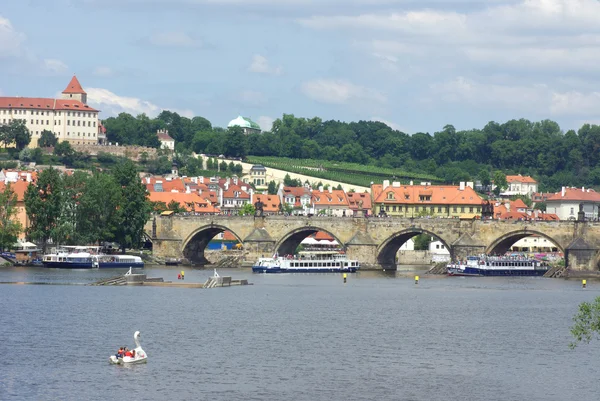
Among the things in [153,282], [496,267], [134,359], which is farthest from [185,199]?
[134,359]

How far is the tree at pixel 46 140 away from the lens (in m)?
192

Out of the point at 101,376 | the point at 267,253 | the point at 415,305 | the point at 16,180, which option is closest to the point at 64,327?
the point at 101,376

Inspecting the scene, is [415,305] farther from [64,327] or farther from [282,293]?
[64,327]

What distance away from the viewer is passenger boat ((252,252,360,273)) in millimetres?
103375

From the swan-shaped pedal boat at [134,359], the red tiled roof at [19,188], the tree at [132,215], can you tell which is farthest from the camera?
the red tiled roof at [19,188]

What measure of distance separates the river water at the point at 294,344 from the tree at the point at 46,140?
363 feet

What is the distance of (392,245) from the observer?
355ft

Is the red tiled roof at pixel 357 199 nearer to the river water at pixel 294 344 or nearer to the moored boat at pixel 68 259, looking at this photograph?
the moored boat at pixel 68 259

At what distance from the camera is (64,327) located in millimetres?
59000

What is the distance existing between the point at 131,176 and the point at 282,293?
125ft

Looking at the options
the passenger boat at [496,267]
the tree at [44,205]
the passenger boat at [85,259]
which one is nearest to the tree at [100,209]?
the passenger boat at [85,259]

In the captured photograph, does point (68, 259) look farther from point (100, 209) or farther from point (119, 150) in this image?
point (119, 150)

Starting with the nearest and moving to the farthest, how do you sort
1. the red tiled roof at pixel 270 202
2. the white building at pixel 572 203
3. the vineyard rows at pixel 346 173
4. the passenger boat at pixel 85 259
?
the passenger boat at pixel 85 259 < the white building at pixel 572 203 < the red tiled roof at pixel 270 202 < the vineyard rows at pixel 346 173

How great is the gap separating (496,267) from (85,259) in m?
32.0
